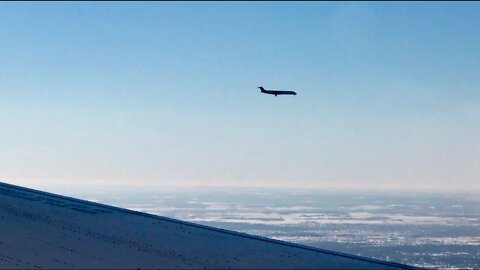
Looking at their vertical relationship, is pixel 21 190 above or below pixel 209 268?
Result: above

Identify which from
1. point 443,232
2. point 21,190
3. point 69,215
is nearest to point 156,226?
point 69,215

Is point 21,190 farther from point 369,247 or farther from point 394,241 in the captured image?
point 394,241

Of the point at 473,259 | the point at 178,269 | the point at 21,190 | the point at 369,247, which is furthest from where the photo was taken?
the point at 369,247

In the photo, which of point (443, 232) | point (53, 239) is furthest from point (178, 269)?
point (443, 232)

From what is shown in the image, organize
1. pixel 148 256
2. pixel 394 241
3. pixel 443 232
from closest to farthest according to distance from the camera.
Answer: pixel 148 256, pixel 394 241, pixel 443 232

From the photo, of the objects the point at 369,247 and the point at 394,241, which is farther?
the point at 394,241

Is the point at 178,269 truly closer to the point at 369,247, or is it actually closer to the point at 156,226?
the point at 156,226
